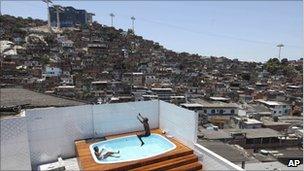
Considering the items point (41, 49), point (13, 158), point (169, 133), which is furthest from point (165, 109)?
point (41, 49)

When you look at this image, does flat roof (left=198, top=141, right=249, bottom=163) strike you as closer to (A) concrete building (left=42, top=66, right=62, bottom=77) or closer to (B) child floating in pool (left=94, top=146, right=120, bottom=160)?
Answer: (B) child floating in pool (left=94, top=146, right=120, bottom=160)

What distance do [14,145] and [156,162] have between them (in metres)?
2.43

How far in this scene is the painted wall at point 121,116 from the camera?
6353 millimetres

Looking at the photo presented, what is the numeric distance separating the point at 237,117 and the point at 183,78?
50.5ft

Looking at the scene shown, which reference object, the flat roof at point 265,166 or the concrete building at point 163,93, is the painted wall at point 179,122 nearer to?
the flat roof at point 265,166

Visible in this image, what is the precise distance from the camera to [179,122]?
616 cm

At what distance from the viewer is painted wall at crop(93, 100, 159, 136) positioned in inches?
250

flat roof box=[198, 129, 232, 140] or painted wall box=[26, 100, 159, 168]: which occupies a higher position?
painted wall box=[26, 100, 159, 168]

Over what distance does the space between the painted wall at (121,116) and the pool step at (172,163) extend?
5.52 feet

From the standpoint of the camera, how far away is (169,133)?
6.66 m

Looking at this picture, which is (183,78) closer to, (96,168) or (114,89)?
(114,89)

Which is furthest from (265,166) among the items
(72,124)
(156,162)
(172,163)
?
(72,124)

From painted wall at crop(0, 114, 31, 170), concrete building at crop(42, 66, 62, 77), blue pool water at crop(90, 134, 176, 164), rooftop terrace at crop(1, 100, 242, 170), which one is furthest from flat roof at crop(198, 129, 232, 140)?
concrete building at crop(42, 66, 62, 77)

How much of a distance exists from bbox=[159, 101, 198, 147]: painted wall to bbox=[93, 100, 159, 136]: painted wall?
25cm
